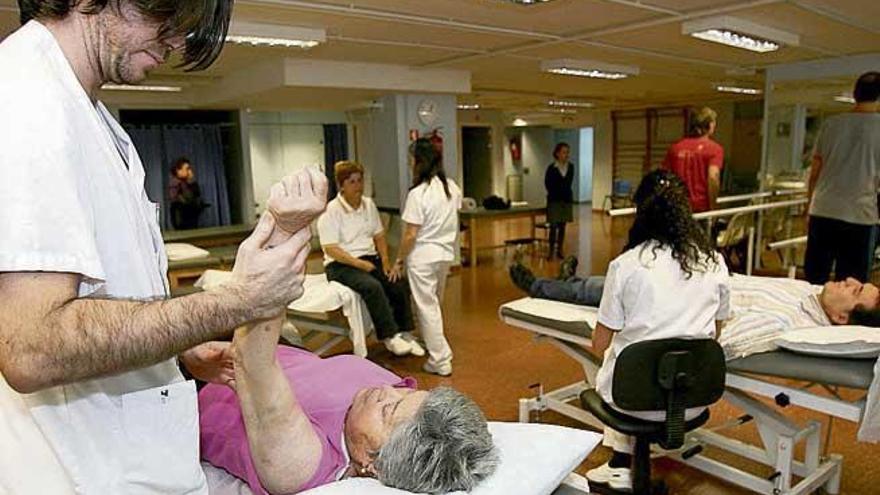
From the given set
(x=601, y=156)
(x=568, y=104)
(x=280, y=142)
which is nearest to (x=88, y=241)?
(x=280, y=142)

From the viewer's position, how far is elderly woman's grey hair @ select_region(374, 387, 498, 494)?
1.11m

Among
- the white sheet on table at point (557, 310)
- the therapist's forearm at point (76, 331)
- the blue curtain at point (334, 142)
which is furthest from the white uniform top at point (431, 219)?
the blue curtain at point (334, 142)

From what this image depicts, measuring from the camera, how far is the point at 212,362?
1338mm

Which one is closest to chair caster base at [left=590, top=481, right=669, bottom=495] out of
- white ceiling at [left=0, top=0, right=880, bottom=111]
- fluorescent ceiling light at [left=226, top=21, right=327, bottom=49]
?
white ceiling at [left=0, top=0, right=880, bottom=111]

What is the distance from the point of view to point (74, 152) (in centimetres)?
74

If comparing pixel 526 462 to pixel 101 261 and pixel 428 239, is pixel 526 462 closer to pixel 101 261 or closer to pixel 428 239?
pixel 101 261

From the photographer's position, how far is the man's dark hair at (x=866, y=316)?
101 inches

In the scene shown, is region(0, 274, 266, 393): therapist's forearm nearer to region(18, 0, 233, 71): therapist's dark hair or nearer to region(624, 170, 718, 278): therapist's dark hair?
region(18, 0, 233, 71): therapist's dark hair

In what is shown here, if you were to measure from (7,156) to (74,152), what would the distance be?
7 cm

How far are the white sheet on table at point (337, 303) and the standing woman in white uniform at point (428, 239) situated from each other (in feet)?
1.26

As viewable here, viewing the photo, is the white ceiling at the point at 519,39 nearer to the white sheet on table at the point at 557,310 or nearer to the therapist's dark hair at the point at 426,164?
the therapist's dark hair at the point at 426,164

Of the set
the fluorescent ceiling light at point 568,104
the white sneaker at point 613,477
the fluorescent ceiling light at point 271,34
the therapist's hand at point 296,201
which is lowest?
the white sneaker at point 613,477

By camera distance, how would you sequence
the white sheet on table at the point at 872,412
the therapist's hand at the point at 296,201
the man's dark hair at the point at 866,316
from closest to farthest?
the therapist's hand at the point at 296,201, the white sheet on table at the point at 872,412, the man's dark hair at the point at 866,316

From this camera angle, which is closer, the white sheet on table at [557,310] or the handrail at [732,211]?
the white sheet on table at [557,310]
